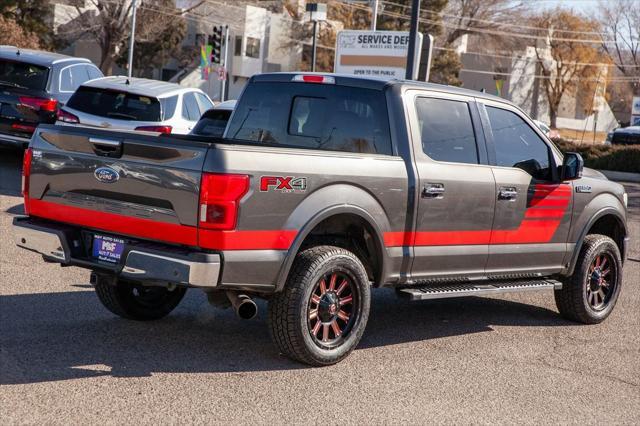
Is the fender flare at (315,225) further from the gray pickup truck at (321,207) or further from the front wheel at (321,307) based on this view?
the front wheel at (321,307)

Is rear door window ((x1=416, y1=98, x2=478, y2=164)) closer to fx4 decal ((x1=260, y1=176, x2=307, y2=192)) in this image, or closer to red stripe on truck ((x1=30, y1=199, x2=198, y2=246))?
fx4 decal ((x1=260, y1=176, x2=307, y2=192))

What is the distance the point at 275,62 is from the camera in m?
75.9

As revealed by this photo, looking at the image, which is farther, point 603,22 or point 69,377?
point 603,22

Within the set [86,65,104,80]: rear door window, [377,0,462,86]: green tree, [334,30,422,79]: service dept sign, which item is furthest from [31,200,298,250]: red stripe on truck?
[377,0,462,86]: green tree

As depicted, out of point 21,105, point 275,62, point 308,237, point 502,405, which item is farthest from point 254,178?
point 275,62

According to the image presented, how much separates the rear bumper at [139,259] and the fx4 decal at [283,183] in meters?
0.53

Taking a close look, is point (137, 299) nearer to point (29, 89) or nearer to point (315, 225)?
point (315, 225)

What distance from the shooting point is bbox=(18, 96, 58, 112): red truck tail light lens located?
1523cm

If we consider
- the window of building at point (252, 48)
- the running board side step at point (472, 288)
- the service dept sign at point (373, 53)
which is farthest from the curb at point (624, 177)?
the window of building at point (252, 48)

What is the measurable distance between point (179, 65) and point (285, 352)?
216 feet

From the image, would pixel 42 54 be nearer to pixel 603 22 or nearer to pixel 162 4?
pixel 162 4

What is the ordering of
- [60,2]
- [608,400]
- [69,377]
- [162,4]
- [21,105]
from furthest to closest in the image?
1. [60,2]
2. [162,4]
3. [21,105]
4. [608,400]
5. [69,377]

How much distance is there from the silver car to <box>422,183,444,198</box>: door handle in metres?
7.78

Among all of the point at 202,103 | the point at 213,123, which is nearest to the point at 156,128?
the point at 213,123
